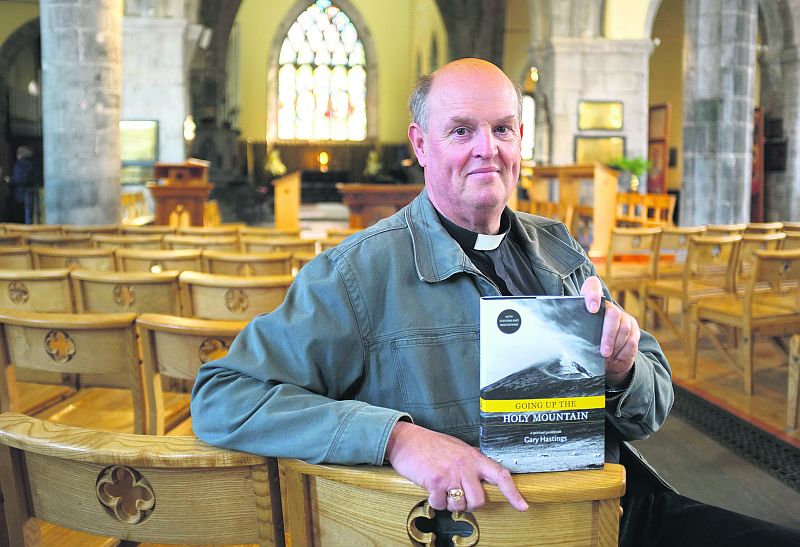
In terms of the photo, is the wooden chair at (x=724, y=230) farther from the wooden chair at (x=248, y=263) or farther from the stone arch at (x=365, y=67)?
the stone arch at (x=365, y=67)

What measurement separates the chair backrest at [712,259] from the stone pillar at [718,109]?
5.58 m

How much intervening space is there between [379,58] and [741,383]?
23.7 meters

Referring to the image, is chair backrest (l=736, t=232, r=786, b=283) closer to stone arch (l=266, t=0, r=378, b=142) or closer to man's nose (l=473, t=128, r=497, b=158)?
man's nose (l=473, t=128, r=497, b=158)

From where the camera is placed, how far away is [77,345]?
2191mm

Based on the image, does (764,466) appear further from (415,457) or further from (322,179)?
(322,179)

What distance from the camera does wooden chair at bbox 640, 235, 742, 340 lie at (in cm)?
526

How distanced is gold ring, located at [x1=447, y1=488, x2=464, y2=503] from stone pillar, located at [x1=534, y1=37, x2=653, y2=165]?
13773 mm

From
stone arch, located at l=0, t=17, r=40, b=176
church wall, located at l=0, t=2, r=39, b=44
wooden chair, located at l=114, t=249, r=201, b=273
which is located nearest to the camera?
wooden chair, located at l=114, t=249, r=201, b=273

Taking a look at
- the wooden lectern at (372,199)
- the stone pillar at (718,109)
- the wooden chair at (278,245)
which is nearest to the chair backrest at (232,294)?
the wooden chair at (278,245)

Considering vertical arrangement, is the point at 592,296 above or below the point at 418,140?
below

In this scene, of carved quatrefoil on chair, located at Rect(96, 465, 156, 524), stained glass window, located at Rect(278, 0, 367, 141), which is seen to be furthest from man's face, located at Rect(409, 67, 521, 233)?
stained glass window, located at Rect(278, 0, 367, 141)

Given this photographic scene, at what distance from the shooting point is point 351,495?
1148mm

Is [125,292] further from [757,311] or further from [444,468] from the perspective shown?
[757,311]

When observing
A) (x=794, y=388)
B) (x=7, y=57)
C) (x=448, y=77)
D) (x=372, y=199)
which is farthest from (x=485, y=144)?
(x=7, y=57)
